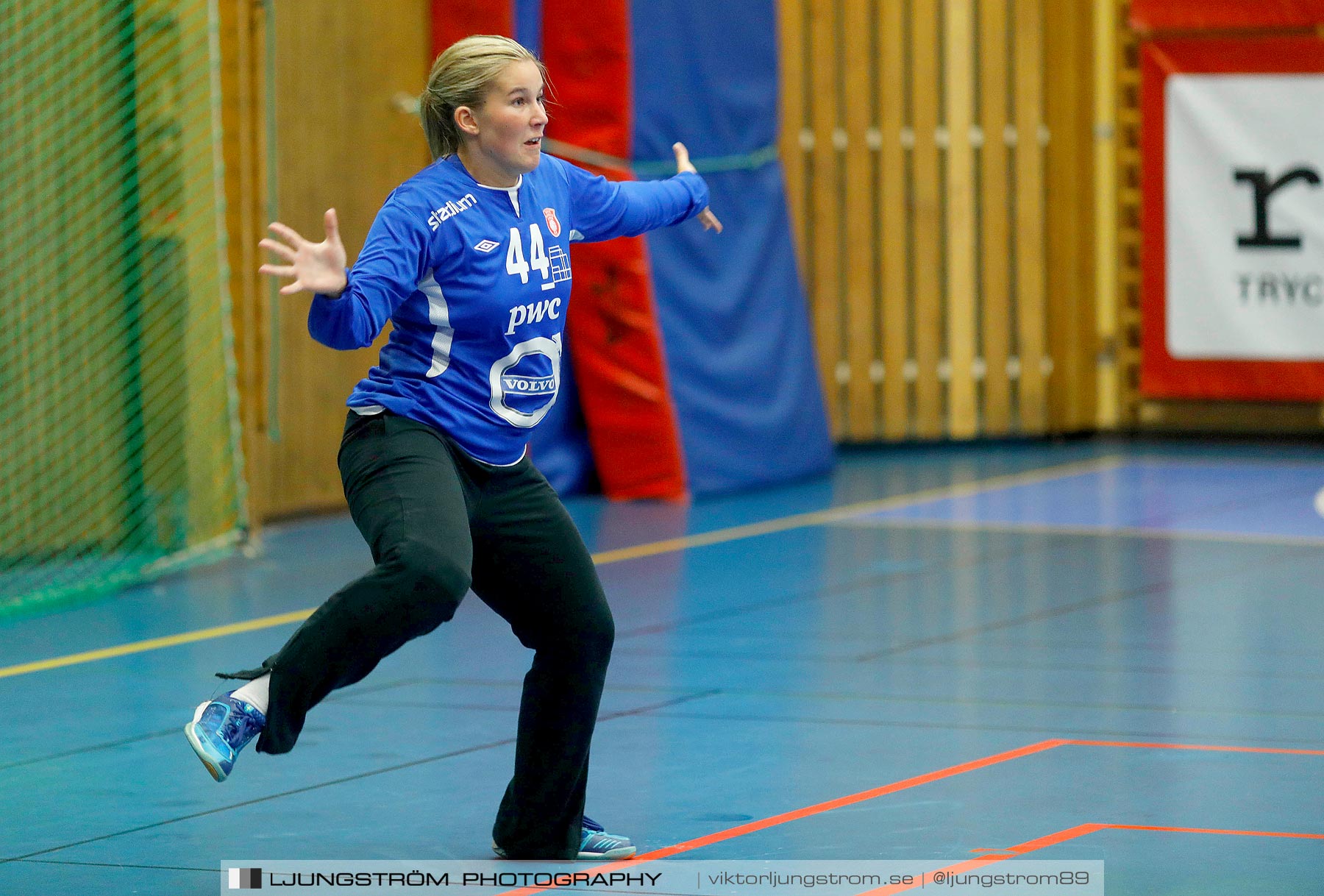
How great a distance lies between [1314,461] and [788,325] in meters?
3.27

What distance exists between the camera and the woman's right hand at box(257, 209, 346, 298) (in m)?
3.42

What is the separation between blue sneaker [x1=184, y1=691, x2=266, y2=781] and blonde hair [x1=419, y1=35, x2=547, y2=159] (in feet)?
3.76

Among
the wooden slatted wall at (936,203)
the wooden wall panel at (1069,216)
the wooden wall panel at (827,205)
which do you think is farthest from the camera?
the wooden wall panel at (1069,216)

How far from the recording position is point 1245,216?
12.9 meters

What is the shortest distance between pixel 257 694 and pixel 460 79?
1.22 metres

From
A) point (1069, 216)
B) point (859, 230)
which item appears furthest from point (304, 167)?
point (1069, 216)

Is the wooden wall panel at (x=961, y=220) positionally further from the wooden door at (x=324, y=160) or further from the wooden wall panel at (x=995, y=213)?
the wooden door at (x=324, y=160)

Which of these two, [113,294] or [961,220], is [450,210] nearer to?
[113,294]

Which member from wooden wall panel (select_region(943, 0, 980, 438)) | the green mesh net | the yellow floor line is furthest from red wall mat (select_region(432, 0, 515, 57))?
wooden wall panel (select_region(943, 0, 980, 438))

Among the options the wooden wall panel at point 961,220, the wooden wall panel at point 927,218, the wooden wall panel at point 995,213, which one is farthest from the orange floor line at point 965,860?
the wooden wall panel at point 995,213

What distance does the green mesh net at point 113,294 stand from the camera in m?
8.37

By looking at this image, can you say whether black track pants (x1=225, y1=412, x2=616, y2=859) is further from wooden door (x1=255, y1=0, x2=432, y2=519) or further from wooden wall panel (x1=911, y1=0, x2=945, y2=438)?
wooden wall panel (x1=911, y1=0, x2=945, y2=438)

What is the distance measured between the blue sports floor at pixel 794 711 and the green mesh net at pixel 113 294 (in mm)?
576

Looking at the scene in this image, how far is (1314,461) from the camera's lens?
12.0 meters
